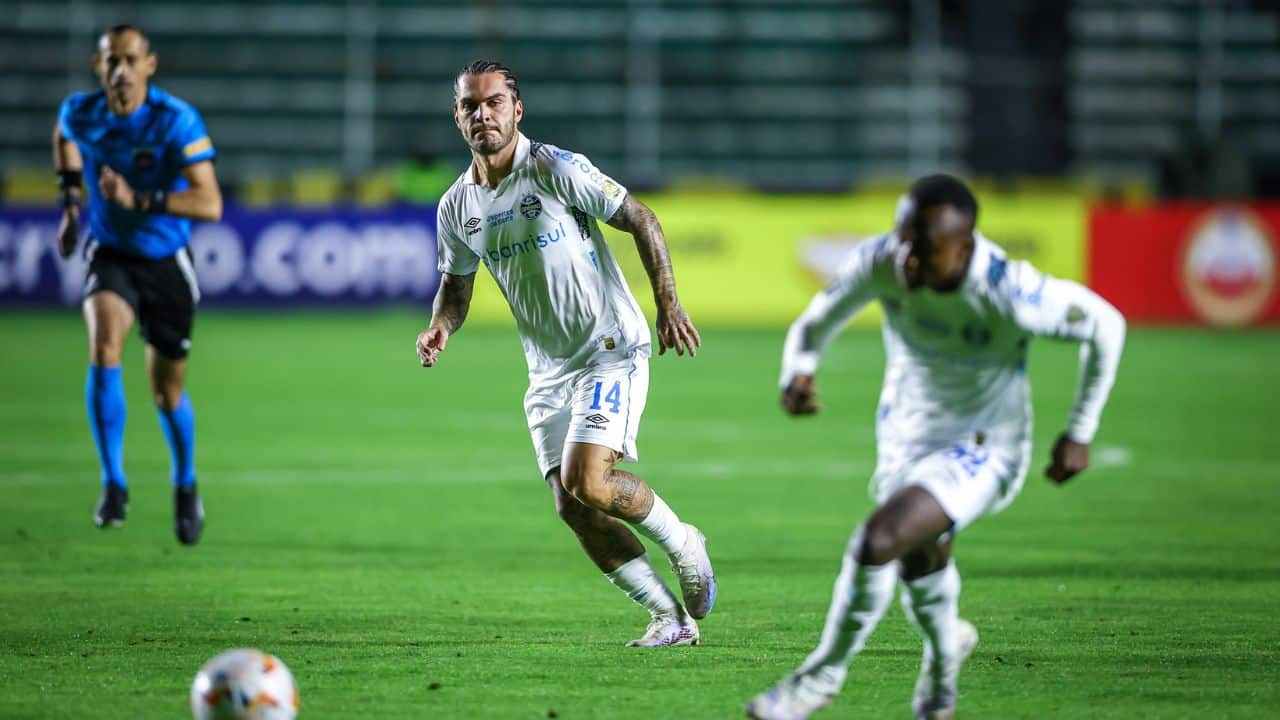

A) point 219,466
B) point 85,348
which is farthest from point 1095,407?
point 85,348

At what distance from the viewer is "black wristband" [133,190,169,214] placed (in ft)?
28.1

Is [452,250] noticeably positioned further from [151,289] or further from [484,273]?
[484,273]

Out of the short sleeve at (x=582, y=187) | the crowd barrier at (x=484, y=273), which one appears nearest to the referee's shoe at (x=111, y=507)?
the short sleeve at (x=582, y=187)

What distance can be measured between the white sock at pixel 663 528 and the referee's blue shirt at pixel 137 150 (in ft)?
11.2

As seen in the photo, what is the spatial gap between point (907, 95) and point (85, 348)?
1593 cm

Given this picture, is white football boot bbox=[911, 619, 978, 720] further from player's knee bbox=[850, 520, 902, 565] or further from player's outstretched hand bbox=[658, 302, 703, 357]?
player's outstretched hand bbox=[658, 302, 703, 357]

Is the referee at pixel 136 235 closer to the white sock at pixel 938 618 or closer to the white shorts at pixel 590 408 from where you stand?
the white shorts at pixel 590 408

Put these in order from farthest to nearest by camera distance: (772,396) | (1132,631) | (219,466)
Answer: (772,396) < (219,466) < (1132,631)

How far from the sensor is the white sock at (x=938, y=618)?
5.32 m

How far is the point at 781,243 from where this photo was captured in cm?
2431

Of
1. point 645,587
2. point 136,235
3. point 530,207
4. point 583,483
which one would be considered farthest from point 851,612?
point 136,235

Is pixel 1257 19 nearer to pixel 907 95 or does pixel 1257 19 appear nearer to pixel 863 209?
pixel 907 95

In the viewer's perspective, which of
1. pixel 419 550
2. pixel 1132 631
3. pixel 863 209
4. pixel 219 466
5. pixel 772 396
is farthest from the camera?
pixel 863 209

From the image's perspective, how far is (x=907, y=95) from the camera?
31656 millimetres
